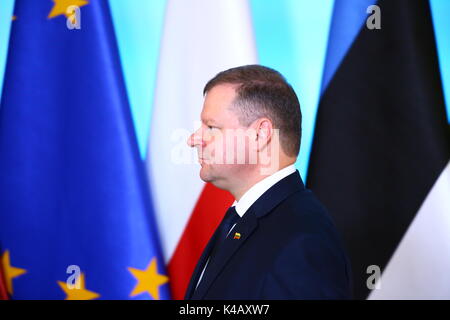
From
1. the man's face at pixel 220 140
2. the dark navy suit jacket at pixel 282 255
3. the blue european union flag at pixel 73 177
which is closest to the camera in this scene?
the dark navy suit jacket at pixel 282 255

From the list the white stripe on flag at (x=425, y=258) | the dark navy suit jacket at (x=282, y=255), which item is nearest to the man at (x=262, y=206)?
the dark navy suit jacket at (x=282, y=255)

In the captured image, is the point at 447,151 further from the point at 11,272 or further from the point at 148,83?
the point at 11,272

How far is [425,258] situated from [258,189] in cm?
100

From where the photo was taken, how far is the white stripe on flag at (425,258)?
1.84 meters

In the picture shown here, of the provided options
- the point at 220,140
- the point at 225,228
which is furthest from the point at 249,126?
the point at 225,228

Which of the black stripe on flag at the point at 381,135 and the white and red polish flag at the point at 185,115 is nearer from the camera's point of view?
the black stripe on flag at the point at 381,135

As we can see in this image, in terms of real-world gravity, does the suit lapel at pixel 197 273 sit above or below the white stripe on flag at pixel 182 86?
below

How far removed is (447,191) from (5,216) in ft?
5.23

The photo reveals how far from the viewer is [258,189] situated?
113cm

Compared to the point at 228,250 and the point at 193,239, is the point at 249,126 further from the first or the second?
the point at 193,239

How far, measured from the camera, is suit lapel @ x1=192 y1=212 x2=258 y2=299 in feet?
3.40

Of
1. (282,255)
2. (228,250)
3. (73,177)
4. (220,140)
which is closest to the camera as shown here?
(282,255)

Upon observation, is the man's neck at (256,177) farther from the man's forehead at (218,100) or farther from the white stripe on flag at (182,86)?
the white stripe on flag at (182,86)

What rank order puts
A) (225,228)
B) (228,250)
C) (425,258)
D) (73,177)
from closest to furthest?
(228,250)
(225,228)
(425,258)
(73,177)
